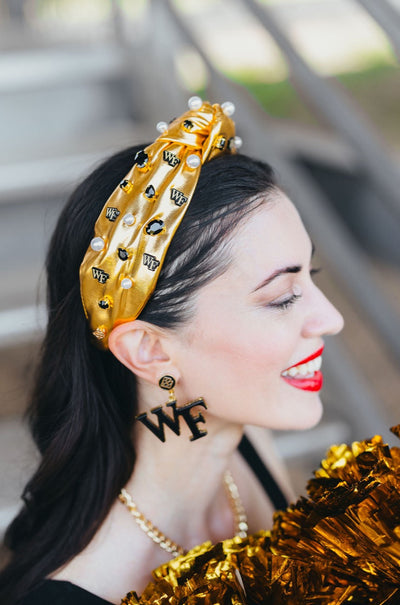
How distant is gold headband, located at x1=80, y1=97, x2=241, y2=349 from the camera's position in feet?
3.17

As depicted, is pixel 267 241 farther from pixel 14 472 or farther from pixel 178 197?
pixel 14 472

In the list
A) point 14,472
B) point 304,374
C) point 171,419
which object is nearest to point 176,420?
point 171,419

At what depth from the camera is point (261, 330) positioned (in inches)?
40.4

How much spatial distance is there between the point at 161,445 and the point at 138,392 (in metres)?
0.10

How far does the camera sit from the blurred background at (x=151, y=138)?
1550mm

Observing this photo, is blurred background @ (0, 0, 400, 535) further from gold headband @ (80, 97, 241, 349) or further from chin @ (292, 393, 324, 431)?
chin @ (292, 393, 324, 431)

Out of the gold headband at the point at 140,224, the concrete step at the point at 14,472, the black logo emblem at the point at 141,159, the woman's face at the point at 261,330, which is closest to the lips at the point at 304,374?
the woman's face at the point at 261,330

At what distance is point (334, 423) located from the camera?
1.85 m

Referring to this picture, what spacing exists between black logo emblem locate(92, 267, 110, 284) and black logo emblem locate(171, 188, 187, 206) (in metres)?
0.14

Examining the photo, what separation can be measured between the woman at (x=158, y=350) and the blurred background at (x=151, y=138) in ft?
0.81

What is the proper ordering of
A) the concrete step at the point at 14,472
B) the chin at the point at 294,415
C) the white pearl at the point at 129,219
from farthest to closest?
the concrete step at the point at 14,472 → the chin at the point at 294,415 → the white pearl at the point at 129,219

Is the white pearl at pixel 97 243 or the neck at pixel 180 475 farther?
the neck at pixel 180 475

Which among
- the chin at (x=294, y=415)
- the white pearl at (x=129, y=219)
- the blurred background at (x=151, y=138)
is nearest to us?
the white pearl at (x=129, y=219)

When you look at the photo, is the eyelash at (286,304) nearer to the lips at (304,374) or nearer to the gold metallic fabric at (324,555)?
the lips at (304,374)
